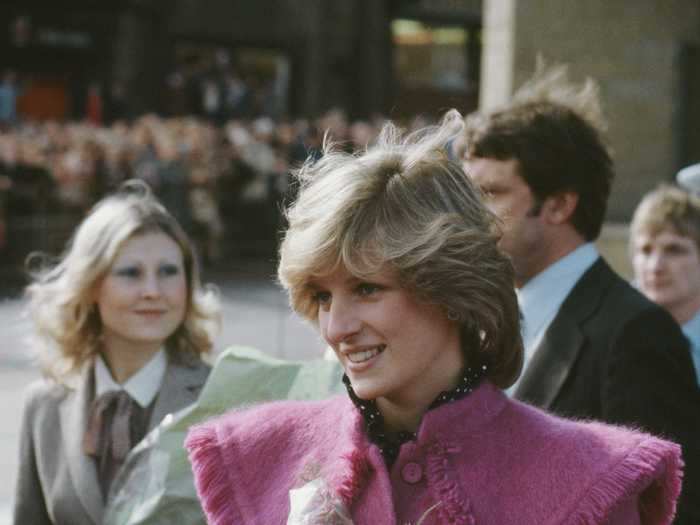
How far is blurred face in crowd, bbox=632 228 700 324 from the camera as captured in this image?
5254mm

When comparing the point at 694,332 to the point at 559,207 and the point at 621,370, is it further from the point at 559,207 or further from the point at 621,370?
the point at 621,370

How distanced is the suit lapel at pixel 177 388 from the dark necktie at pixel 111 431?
2.7 inches

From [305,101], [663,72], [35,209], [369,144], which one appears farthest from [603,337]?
[305,101]

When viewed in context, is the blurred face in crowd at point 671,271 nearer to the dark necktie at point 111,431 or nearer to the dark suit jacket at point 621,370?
the dark suit jacket at point 621,370

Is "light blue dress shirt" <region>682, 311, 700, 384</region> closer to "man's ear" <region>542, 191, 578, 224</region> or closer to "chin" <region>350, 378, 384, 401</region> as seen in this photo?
"man's ear" <region>542, 191, 578, 224</region>

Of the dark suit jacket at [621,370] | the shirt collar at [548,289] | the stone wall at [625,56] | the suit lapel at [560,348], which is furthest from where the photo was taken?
the stone wall at [625,56]

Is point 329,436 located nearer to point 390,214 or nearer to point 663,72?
point 390,214

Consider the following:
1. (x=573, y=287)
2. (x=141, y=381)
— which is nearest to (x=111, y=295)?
(x=141, y=381)

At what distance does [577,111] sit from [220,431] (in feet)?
5.83

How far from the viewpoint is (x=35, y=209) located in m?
15.6

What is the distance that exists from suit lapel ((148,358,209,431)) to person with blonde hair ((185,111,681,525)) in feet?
4.97

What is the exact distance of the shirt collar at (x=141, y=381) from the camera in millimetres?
4039

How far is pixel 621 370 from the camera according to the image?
3062mm

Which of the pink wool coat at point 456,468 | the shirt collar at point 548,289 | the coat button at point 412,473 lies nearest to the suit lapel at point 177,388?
the shirt collar at point 548,289
